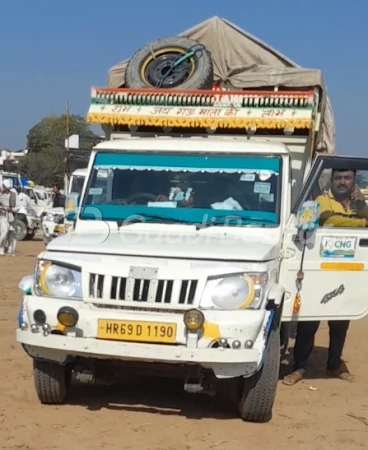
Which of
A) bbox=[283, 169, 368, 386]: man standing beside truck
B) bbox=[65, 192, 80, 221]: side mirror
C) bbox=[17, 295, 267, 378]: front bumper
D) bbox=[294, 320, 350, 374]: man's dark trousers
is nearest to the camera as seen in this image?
bbox=[17, 295, 267, 378]: front bumper

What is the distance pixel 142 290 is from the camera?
16.1ft

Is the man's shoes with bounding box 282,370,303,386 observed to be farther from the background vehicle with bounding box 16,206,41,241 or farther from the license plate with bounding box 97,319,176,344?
the background vehicle with bounding box 16,206,41,241

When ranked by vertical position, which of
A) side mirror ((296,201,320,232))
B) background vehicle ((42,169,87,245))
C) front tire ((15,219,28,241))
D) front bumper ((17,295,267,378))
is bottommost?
front tire ((15,219,28,241))

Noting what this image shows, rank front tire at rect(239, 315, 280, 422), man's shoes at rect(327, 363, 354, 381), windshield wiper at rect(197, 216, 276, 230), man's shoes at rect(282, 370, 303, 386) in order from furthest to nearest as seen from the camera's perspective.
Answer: man's shoes at rect(327, 363, 354, 381) < man's shoes at rect(282, 370, 303, 386) < windshield wiper at rect(197, 216, 276, 230) < front tire at rect(239, 315, 280, 422)

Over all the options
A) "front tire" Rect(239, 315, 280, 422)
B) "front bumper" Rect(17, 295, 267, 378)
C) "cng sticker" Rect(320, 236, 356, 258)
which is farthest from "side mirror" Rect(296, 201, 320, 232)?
"front bumper" Rect(17, 295, 267, 378)

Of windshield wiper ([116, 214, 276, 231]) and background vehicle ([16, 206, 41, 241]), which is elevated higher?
windshield wiper ([116, 214, 276, 231])

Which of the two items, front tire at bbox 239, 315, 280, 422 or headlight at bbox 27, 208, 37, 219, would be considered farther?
headlight at bbox 27, 208, 37, 219

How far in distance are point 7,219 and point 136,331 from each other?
1278cm

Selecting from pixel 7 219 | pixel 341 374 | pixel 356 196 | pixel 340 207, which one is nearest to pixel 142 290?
pixel 340 207

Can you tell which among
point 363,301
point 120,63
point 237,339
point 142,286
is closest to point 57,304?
point 142,286

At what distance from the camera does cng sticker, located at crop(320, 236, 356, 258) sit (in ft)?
20.0

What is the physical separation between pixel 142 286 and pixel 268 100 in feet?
10.0

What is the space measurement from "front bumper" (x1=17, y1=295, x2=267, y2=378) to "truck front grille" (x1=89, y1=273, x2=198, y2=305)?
0.09m

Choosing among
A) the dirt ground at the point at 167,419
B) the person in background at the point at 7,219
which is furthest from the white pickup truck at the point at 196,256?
the person in background at the point at 7,219
